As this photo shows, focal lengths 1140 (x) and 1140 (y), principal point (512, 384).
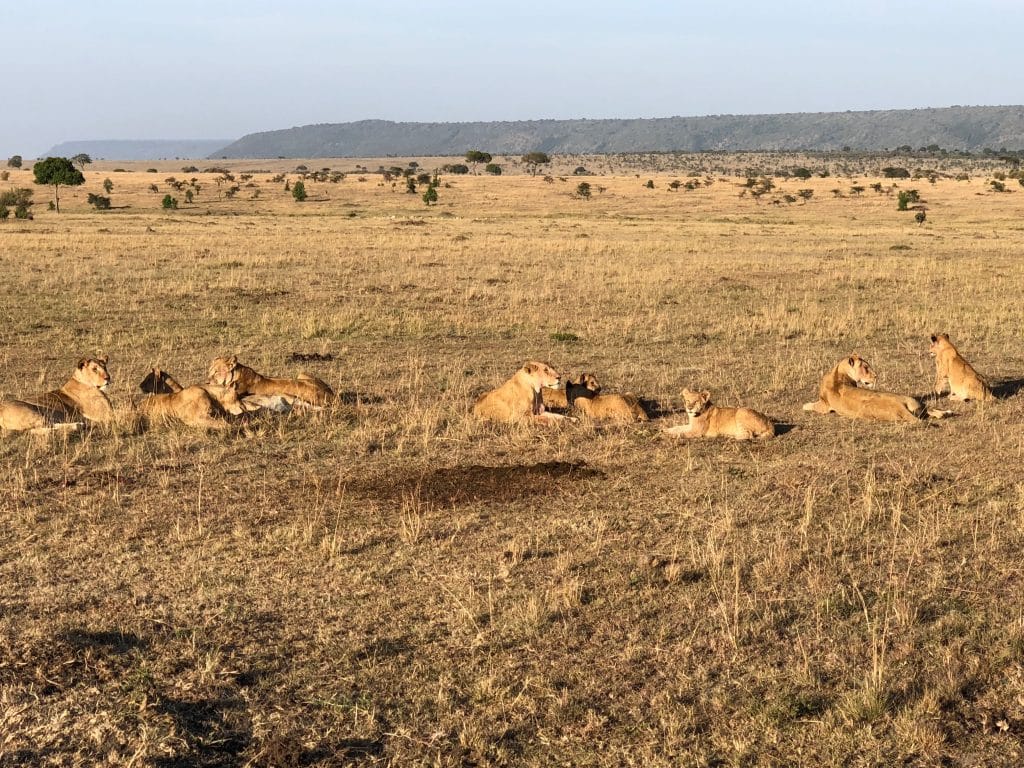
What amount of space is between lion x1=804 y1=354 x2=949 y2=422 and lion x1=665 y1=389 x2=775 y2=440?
3.65ft

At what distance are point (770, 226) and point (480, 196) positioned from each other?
27.3 meters

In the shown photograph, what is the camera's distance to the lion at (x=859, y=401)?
1147 cm

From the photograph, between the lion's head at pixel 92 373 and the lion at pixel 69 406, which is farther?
the lion's head at pixel 92 373

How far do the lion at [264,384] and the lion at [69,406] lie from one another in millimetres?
1150

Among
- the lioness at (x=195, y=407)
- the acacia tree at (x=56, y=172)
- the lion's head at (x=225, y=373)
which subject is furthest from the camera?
the acacia tree at (x=56, y=172)

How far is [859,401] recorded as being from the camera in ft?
38.1

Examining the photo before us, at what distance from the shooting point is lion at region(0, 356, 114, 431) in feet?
35.8

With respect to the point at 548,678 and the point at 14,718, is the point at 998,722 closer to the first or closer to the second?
the point at 548,678

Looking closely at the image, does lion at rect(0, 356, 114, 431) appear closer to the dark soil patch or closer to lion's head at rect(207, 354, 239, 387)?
lion's head at rect(207, 354, 239, 387)

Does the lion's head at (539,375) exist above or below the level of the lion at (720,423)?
above

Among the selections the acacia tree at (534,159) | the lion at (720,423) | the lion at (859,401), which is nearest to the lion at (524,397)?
the lion at (720,423)

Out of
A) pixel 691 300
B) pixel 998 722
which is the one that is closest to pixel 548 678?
pixel 998 722

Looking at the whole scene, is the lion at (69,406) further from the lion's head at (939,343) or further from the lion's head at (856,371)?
the lion's head at (939,343)

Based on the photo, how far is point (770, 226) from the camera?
4941 cm
